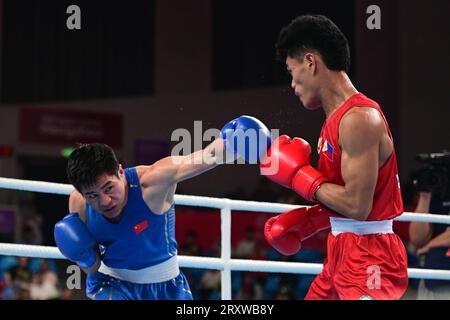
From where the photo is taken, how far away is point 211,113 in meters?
11.5

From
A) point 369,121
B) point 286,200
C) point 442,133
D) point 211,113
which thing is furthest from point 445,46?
point 369,121

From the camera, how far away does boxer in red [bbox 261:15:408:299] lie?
2.31 meters

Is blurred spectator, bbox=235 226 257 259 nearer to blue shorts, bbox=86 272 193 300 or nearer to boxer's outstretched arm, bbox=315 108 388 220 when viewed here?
blue shorts, bbox=86 272 193 300

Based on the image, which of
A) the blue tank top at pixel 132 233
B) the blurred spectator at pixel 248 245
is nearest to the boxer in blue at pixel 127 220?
the blue tank top at pixel 132 233

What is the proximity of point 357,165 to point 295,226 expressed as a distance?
37 cm

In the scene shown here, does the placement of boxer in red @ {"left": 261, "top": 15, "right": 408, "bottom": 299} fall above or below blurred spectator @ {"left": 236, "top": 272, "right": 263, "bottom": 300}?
above

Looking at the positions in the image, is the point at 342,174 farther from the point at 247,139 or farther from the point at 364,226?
the point at 247,139

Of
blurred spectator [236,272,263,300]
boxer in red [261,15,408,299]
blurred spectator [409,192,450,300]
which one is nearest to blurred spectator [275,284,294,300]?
blurred spectator [236,272,263,300]

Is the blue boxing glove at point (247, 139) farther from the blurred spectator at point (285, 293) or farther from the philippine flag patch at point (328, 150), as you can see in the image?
the blurred spectator at point (285, 293)

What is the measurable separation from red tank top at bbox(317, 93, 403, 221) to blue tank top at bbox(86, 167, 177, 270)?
595mm

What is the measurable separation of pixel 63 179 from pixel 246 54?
134 inches

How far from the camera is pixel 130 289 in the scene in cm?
260

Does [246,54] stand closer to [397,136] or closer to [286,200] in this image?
[397,136]

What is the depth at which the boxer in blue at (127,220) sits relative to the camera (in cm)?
243
